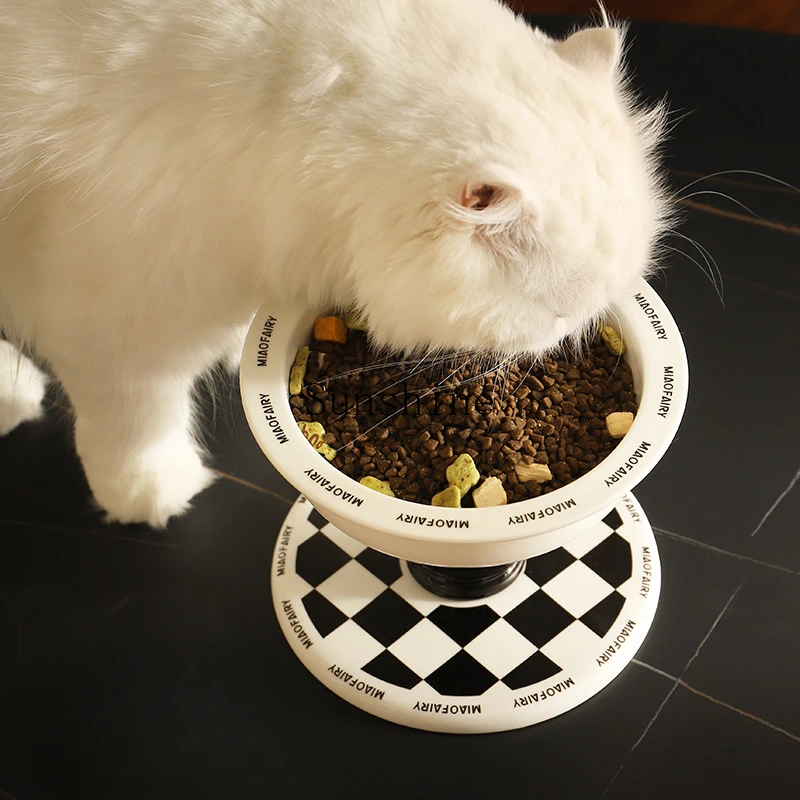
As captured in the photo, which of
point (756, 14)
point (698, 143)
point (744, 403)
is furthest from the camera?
point (756, 14)

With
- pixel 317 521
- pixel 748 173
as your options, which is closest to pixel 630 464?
pixel 317 521

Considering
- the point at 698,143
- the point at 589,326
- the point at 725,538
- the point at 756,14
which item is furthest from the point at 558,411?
the point at 756,14

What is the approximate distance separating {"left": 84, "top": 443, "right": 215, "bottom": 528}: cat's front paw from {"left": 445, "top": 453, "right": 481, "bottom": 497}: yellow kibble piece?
442mm

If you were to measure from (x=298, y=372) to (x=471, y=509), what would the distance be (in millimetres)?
228

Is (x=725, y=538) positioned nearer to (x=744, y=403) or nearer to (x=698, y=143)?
(x=744, y=403)

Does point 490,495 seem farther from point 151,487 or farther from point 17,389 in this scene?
point 17,389

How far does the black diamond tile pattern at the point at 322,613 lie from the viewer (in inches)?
41.1

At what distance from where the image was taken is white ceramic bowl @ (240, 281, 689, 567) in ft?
2.53

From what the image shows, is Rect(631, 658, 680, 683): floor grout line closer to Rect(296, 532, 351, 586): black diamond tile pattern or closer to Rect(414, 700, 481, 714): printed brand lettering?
Rect(414, 700, 481, 714): printed brand lettering

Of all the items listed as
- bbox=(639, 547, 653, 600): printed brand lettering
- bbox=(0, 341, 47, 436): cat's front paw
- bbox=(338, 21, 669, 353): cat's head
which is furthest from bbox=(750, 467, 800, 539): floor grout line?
bbox=(0, 341, 47, 436): cat's front paw

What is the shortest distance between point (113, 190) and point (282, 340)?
20 cm

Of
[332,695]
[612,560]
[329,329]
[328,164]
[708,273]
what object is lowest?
[332,695]

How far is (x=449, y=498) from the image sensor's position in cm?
82

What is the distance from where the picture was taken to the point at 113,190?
78cm
